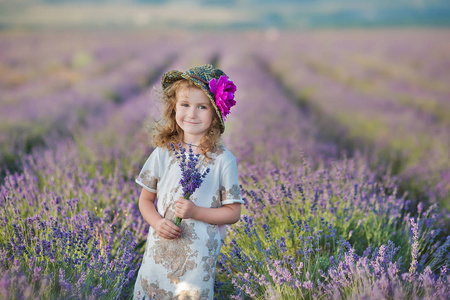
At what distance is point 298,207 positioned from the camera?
272 cm

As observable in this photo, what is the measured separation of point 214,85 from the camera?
191 centimetres

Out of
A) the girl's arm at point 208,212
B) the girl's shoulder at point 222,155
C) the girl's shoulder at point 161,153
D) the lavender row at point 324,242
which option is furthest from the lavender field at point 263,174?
the girl's shoulder at point 222,155

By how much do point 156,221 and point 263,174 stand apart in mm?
1423

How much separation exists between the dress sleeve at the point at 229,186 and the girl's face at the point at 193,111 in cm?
23

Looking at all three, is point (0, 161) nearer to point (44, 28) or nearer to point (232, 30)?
point (44, 28)

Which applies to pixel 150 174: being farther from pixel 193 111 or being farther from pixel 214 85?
pixel 214 85

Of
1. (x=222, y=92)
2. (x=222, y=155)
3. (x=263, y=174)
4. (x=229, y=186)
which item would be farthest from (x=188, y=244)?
(x=263, y=174)

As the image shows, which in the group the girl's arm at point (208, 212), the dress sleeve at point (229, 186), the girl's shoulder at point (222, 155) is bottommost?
the girl's arm at point (208, 212)

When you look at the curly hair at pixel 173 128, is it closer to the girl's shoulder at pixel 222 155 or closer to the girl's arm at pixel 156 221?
the girl's shoulder at pixel 222 155

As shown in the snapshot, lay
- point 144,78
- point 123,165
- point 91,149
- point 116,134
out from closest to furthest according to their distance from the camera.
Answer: point 123,165, point 91,149, point 116,134, point 144,78

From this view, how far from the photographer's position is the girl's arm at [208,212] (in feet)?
5.97

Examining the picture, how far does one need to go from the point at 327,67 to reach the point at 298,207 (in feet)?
43.3

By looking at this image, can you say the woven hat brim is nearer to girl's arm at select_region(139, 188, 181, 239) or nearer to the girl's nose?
the girl's nose

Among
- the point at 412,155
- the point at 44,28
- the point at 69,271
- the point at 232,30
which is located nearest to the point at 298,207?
the point at 69,271
